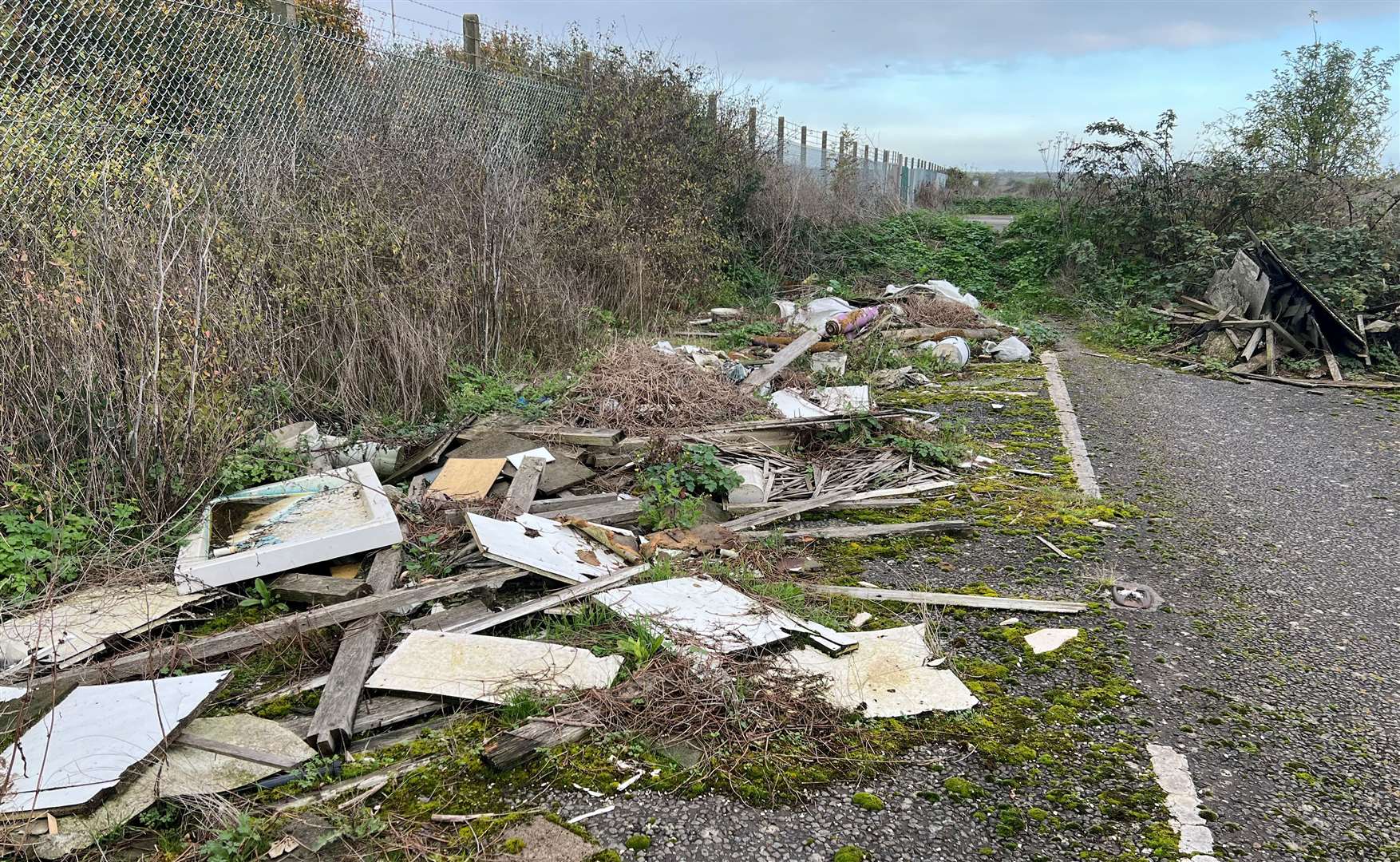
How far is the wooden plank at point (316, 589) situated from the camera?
11.6ft

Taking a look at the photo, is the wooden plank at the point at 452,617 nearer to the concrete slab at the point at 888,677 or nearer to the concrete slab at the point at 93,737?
the concrete slab at the point at 93,737

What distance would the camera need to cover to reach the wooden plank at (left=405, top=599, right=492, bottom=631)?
11.2 ft

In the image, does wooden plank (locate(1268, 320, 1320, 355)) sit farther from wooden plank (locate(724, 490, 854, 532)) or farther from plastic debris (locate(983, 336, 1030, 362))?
wooden plank (locate(724, 490, 854, 532))

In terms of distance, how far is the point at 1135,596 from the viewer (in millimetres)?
3797

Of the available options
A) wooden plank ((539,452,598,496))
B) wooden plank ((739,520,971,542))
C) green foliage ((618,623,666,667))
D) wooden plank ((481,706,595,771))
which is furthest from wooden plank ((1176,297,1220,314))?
wooden plank ((481,706,595,771))

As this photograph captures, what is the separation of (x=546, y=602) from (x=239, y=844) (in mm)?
1487

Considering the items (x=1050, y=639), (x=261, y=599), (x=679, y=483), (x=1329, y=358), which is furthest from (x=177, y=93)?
(x=1329, y=358)

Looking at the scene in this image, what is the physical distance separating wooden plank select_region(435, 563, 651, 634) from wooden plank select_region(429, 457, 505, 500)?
129 centimetres

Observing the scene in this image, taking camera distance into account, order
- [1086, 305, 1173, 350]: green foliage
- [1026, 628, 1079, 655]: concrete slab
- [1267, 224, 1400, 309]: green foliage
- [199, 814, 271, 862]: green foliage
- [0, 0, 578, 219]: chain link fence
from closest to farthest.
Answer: [199, 814, 271, 862]: green foliage < [1026, 628, 1079, 655]: concrete slab < [0, 0, 578, 219]: chain link fence < [1267, 224, 1400, 309]: green foliage < [1086, 305, 1173, 350]: green foliage

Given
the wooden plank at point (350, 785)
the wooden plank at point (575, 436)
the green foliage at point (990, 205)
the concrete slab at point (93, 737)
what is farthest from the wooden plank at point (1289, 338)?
the green foliage at point (990, 205)

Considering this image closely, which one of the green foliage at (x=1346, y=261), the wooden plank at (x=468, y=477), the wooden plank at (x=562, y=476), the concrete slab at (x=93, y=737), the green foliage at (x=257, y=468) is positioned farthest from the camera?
the green foliage at (x=1346, y=261)

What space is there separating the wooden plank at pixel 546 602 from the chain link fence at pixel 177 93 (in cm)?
321

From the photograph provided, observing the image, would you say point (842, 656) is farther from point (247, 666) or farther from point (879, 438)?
point (879, 438)

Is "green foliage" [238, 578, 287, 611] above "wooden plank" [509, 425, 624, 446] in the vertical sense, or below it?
below
